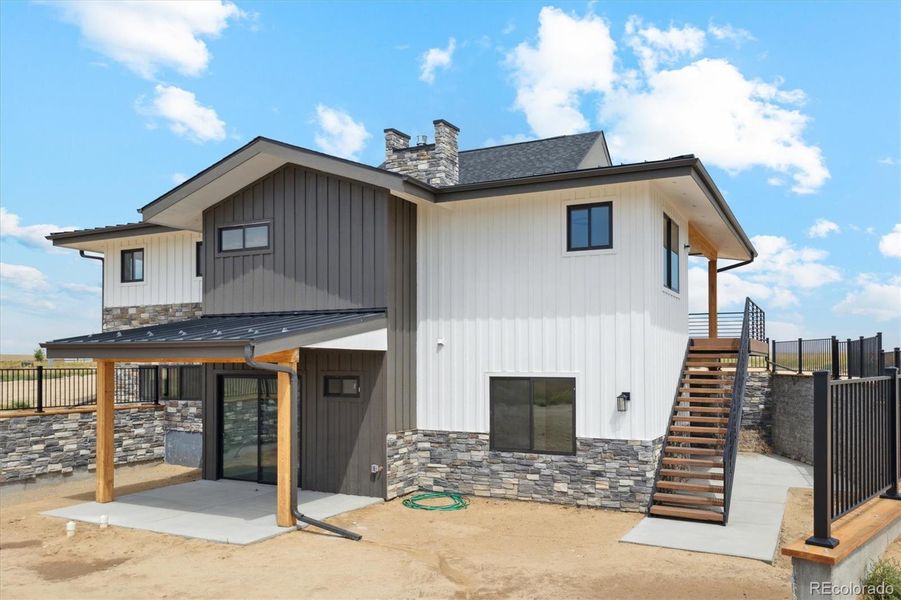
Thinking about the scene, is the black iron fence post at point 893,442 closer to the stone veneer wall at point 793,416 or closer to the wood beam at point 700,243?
the wood beam at point 700,243

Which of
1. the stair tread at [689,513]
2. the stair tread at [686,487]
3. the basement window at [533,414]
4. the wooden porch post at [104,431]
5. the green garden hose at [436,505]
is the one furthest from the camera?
the wooden porch post at [104,431]

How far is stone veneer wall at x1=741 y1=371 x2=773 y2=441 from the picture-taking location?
17766 millimetres

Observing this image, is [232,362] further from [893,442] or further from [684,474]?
[893,442]

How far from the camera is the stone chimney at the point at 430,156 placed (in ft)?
42.0

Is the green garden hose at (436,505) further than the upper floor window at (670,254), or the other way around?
the upper floor window at (670,254)

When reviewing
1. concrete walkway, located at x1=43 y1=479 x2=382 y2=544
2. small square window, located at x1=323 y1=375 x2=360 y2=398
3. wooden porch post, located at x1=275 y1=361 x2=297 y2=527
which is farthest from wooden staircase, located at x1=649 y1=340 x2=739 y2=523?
wooden porch post, located at x1=275 y1=361 x2=297 y2=527

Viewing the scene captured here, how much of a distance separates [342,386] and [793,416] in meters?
10.8

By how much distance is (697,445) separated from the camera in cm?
1265

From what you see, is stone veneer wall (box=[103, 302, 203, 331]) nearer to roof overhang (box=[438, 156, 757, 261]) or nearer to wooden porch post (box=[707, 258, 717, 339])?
roof overhang (box=[438, 156, 757, 261])

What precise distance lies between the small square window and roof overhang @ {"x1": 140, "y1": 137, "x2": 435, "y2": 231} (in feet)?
10.4

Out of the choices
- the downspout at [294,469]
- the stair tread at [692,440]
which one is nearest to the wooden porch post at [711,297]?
the stair tread at [692,440]

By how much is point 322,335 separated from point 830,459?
6465 mm

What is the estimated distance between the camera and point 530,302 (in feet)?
37.9

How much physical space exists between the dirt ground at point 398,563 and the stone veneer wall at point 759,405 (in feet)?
25.2
